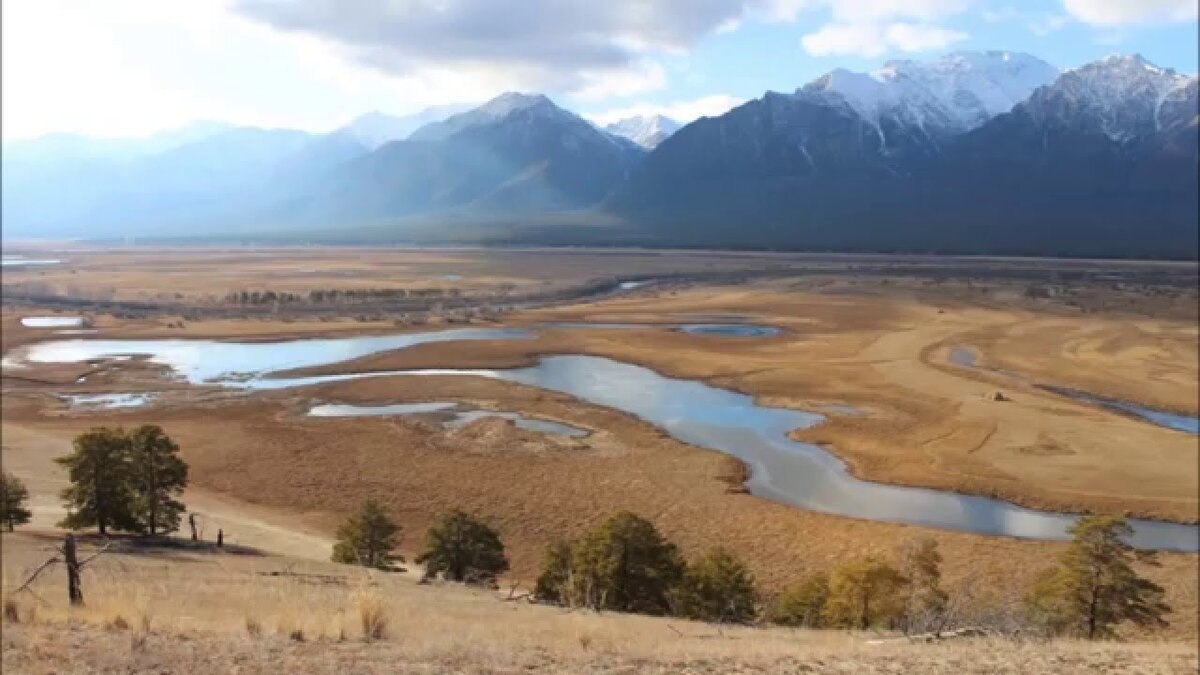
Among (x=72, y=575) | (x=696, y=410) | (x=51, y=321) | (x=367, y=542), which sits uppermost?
(x=72, y=575)

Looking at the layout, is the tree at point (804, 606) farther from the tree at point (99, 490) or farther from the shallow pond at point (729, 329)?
the shallow pond at point (729, 329)

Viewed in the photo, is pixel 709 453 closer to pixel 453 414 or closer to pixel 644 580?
pixel 453 414

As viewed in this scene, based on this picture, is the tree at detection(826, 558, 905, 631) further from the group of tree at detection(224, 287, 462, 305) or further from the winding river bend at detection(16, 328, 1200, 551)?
the group of tree at detection(224, 287, 462, 305)

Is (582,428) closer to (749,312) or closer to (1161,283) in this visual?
(749,312)

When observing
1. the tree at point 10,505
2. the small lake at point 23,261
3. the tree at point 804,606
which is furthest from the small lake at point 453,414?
the small lake at point 23,261

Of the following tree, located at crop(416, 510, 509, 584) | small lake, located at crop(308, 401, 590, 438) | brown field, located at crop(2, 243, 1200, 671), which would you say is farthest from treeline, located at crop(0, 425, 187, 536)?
small lake, located at crop(308, 401, 590, 438)

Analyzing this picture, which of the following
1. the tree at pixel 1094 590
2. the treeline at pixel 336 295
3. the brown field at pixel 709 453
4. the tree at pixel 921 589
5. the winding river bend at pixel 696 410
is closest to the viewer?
the tree at pixel 921 589

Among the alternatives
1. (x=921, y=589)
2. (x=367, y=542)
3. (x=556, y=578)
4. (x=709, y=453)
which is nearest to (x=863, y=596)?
(x=921, y=589)
